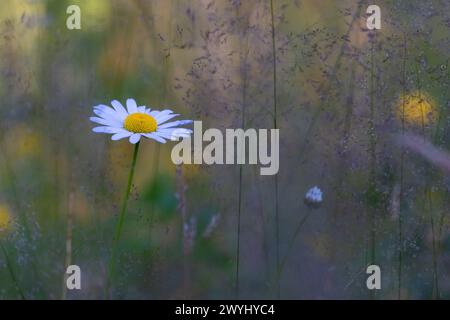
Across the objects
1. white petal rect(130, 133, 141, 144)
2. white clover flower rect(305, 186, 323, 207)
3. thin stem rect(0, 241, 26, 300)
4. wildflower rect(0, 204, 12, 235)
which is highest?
white petal rect(130, 133, 141, 144)

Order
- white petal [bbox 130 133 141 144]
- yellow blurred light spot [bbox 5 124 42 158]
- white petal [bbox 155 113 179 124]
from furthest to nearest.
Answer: yellow blurred light spot [bbox 5 124 42 158] < white petal [bbox 155 113 179 124] < white petal [bbox 130 133 141 144]

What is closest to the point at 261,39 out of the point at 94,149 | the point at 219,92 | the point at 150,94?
A: the point at 219,92

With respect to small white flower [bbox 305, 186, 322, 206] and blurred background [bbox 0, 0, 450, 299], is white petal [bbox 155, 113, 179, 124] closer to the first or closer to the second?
blurred background [bbox 0, 0, 450, 299]

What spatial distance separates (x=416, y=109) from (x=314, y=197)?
259mm

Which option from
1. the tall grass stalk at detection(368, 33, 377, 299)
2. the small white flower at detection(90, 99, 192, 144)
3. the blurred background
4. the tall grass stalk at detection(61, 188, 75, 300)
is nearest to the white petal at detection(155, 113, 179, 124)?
the small white flower at detection(90, 99, 192, 144)

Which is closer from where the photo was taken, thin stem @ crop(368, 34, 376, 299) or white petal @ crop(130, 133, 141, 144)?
white petal @ crop(130, 133, 141, 144)

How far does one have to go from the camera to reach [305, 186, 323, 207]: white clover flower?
1.39 meters

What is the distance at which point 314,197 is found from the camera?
1.39m

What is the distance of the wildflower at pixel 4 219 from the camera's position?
1432 mm

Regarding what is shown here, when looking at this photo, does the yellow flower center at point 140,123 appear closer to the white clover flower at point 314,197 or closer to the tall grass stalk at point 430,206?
the white clover flower at point 314,197

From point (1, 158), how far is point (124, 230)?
291 mm

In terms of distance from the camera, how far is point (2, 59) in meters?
1.52

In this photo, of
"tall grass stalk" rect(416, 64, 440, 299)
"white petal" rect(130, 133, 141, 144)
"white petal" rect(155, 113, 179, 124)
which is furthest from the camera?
"tall grass stalk" rect(416, 64, 440, 299)

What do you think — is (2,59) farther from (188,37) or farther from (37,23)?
(188,37)
